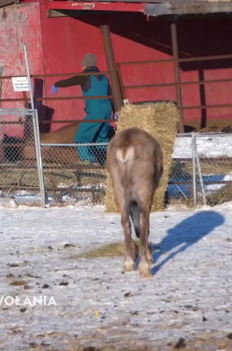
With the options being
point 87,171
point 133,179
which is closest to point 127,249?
point 133,179

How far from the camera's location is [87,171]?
14484 mm

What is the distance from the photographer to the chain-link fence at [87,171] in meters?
12.8

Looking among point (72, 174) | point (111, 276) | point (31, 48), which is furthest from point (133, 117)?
point (31, 48)

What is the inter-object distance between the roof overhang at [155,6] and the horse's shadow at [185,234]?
6.22 m

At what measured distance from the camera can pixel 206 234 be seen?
10.7m

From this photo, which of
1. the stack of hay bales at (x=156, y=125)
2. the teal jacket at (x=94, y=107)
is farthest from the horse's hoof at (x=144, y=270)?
the teal jacket at (x=94, y=107)

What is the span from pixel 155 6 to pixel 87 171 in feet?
14.0

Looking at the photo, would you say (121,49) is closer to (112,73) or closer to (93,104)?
(93,104)

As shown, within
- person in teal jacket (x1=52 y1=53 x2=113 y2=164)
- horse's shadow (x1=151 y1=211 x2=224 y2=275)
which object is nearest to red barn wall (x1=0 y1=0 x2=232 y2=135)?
person in teal jacket (x1=52 y1=53 x2=113 y2=164)

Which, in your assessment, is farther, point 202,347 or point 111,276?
point 111,276

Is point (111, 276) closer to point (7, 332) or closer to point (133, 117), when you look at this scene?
point (7, 332)

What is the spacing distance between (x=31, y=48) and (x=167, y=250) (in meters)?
10.5

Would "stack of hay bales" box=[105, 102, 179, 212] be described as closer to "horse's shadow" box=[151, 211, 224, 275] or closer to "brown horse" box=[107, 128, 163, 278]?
"horse's shadow" box=[151, 211, 224, 275]

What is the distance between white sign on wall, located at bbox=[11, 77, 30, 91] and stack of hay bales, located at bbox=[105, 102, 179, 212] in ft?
11.9
